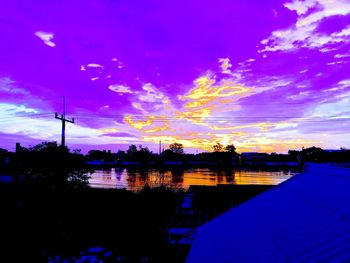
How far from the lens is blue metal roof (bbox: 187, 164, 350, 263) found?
5250 millimetres

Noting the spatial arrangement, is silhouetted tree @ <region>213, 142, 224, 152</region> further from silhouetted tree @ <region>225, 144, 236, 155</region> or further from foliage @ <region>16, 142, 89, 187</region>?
foliage @ <region>16, 142, 89, 187</region>

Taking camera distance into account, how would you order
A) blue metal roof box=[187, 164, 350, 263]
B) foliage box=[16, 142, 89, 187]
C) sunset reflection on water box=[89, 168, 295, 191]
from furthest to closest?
sunset reflection on water box=[89, 168, 295, 191], foliage box=[16, 142, 89, 187], blue metal roof box=[187, 164, 350, 263]

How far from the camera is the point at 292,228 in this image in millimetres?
6887

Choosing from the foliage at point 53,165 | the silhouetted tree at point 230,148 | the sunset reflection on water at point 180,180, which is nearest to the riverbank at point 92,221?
the foliage at point 53,165

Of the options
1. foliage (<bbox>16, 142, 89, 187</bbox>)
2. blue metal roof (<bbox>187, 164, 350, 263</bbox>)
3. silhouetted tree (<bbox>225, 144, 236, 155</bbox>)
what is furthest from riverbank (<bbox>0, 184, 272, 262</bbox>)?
silhouetted tree (<bbox>225, 144, 236, 155</bbox>)

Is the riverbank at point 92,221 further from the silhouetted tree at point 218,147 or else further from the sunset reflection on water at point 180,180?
the silhouetted tree at point 218,147

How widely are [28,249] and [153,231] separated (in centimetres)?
991

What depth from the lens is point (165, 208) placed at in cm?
3550

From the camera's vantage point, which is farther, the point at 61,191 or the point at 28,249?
the point at 61,191

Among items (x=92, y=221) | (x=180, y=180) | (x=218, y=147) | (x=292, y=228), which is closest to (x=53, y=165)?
(x=92, y=221)

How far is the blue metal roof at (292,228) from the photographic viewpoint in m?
5.25

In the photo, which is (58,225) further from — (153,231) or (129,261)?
(129,261)

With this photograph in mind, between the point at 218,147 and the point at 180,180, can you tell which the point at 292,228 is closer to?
the point at 180,180

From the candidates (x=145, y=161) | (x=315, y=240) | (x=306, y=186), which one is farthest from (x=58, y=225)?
(x=145, y=161)
